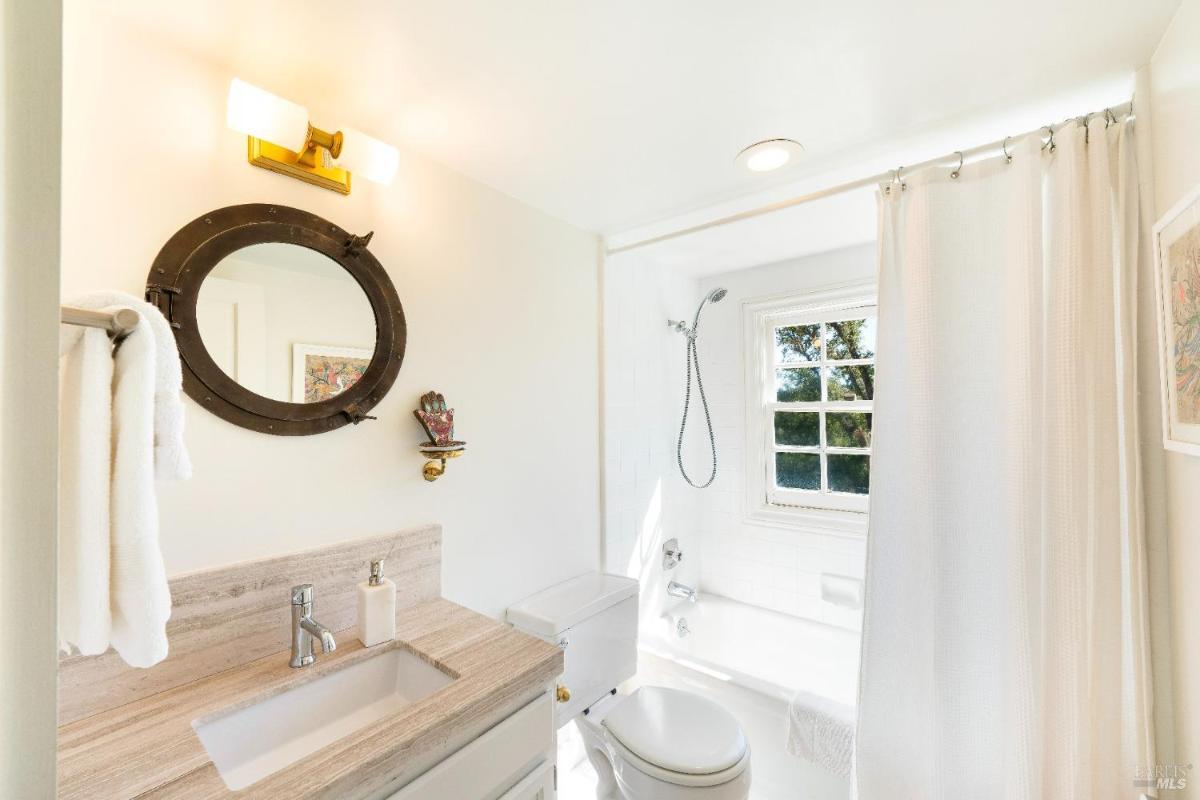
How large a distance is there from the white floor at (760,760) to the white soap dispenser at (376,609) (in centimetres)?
109

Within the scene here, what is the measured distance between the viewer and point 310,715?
3.65ft

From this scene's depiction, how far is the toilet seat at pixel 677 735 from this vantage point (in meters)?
1.40

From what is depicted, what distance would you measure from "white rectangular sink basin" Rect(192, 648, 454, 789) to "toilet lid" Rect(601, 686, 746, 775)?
0.73 meters

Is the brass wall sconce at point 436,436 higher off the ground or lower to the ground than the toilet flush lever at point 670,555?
higher

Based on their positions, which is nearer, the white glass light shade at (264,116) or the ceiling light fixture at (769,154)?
the white glass light shade at (264,116)

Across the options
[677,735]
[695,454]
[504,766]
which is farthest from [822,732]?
[695,454]

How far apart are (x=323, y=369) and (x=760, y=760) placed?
80.5 inches

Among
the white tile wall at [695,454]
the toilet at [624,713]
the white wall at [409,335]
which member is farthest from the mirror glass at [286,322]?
the white tile wall at [695,454]

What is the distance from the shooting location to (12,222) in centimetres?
32

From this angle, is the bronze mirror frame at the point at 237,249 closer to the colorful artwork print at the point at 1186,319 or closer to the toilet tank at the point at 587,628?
the toilet tank at the point at 587,628

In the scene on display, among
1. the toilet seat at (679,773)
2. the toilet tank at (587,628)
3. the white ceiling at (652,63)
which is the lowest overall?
the toilet seat at (679,773)

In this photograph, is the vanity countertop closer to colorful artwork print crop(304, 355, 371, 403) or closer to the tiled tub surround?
the tiled tub surround

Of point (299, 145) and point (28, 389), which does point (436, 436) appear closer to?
point (299, 145)

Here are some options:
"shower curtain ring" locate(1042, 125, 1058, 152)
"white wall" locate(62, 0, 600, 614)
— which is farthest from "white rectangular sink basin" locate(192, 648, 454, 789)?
"shower curtain ring" locate(1042, 125, 1058, 152)
